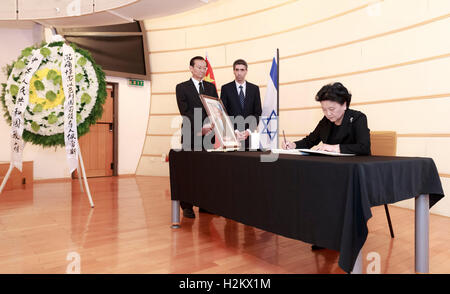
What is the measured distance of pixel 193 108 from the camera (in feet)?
9.05

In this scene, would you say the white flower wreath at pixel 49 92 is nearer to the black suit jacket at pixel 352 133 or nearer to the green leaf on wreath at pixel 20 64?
the green leaf on wreath at pixel 20 64

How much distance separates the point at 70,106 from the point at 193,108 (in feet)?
4.37

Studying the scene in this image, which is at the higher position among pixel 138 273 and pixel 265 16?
pixel 265 16

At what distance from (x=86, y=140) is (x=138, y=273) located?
4.69m

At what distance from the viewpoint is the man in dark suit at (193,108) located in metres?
2.52

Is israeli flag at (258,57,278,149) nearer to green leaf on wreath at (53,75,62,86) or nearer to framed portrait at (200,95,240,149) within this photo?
A: framed portrait at (200,95,240,149)

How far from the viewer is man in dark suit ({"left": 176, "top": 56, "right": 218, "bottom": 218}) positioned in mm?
2523

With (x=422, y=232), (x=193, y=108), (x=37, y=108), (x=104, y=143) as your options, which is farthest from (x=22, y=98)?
(x=422, y=232)

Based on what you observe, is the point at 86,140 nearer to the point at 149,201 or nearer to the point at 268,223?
the point at 149,201

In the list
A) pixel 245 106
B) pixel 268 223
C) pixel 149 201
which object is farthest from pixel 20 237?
pixel 245 106

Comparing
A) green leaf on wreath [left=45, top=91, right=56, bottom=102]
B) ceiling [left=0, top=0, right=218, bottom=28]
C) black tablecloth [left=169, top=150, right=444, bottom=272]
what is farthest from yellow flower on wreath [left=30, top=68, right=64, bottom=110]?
black tablecloth [left=169, top=150, right=444, bottom=272]

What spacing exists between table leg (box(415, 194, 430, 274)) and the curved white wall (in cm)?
182

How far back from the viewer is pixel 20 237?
7.27 feet
